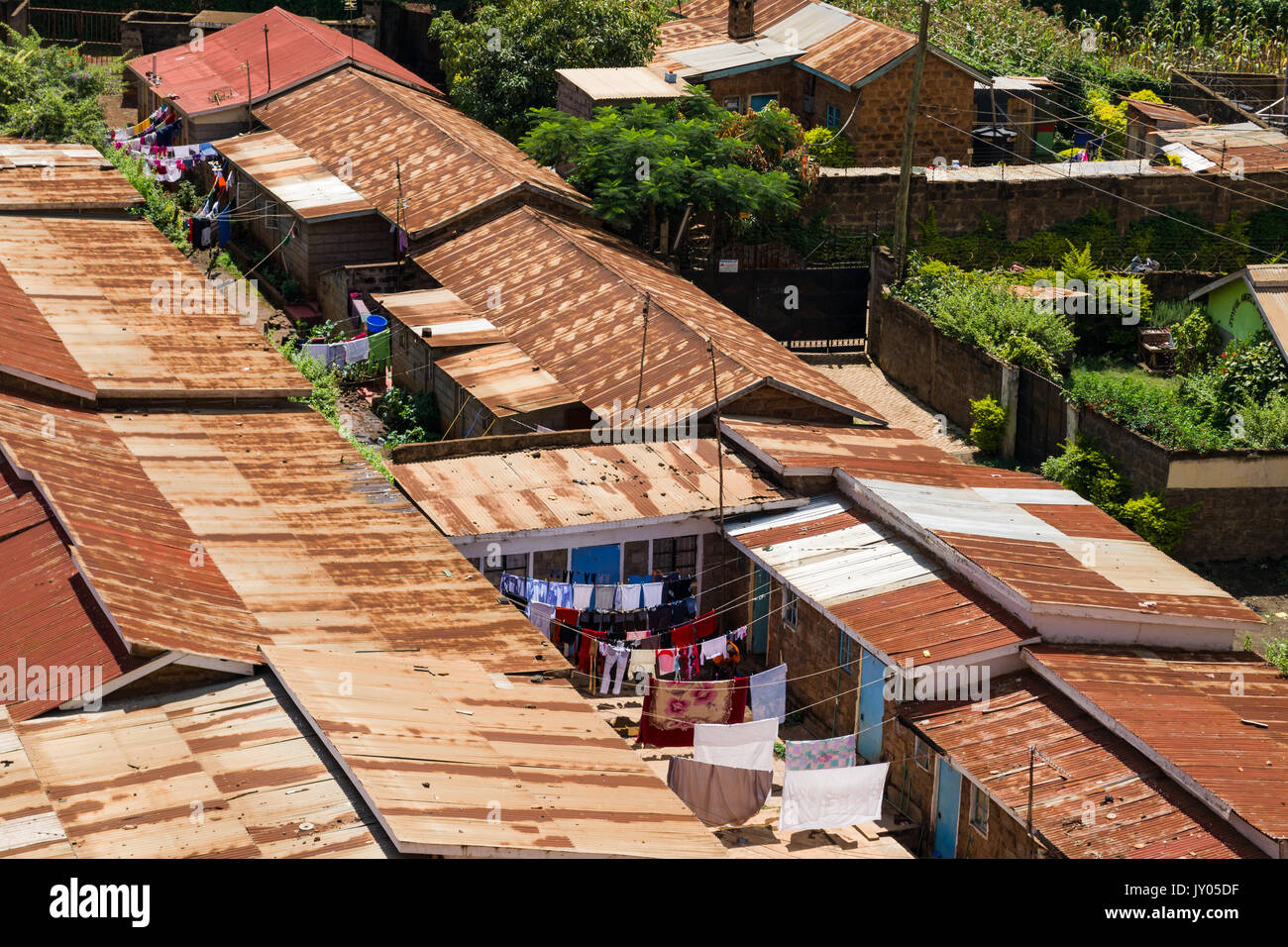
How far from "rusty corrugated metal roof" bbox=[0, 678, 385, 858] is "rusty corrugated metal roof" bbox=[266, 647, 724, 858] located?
37cm

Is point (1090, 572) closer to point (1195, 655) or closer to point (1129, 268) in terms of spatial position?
point (1195, 655)

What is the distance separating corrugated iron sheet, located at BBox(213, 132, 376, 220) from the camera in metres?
36.5

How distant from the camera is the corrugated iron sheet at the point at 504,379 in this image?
28125 millimetres

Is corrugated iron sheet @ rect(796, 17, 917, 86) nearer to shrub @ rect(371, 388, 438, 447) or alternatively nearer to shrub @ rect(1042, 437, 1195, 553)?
shrub @ rect(1042, 437, 1195, 553)

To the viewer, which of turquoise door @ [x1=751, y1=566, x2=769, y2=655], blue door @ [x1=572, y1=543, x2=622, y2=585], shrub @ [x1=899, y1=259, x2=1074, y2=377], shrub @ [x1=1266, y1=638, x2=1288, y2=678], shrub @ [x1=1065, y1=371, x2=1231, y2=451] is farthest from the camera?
shrub @ [x1=899, y1=259, x2=1074, y2=377]

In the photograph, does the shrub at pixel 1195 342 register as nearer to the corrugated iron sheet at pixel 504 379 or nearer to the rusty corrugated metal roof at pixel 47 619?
the corrugated iron sheet at pixel 504 379

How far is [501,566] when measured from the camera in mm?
23750

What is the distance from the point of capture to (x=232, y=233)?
41500 mm

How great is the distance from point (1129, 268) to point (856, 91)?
8271 millimetres

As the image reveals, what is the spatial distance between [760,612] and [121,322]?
12.8 m

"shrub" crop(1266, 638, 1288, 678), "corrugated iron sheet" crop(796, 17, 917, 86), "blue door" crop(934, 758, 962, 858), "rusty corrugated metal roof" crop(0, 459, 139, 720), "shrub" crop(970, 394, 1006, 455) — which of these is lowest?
"blue door" crop(934, 758, 962, 858)

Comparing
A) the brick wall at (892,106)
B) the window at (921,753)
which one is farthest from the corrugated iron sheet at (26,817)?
the brick wall at (892,106)

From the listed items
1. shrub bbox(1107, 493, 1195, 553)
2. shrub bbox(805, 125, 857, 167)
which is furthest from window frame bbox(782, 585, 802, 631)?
shrub bbox(805, 125, 857, 167)

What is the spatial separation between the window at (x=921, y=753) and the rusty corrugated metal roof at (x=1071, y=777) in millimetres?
473
